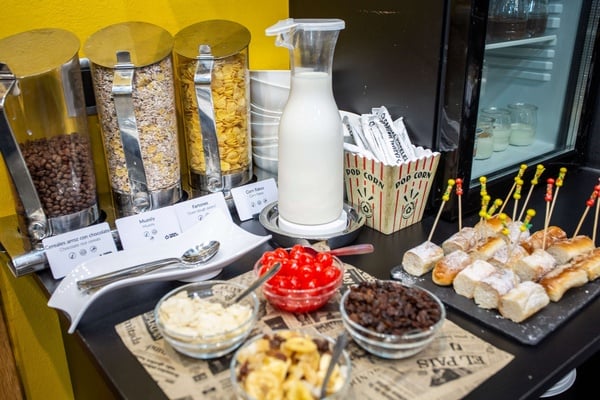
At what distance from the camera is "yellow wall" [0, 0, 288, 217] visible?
3.53ft

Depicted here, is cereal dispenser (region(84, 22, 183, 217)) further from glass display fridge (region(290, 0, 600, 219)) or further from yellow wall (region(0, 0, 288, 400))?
glass display fridge (region(290, 0, 600, 219))

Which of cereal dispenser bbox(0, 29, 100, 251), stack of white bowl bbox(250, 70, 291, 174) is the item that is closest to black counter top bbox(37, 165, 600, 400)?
cereal dispenser bbox(0, 29, 100, 251)

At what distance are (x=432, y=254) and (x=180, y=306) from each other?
0.46m

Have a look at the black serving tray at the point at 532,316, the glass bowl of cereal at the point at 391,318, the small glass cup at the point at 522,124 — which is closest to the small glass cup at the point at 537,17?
the small glass cup at the point at 522,124

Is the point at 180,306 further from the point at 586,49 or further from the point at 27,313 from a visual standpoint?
the point at 586,49

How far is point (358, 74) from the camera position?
128 centimetres

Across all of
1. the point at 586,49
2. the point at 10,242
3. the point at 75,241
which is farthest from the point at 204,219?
the point at 586,49

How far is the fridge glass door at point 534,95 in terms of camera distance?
1364mm

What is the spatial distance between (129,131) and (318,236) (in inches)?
16.0

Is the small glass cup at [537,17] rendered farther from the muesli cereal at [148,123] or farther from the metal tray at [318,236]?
the muesli cereal at [148,123]

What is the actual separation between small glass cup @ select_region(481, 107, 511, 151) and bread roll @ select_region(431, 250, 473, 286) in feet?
1.77

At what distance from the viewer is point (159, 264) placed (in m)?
0.96

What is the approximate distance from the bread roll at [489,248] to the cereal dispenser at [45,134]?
2.41ft


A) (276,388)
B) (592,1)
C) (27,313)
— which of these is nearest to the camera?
(276,388)
